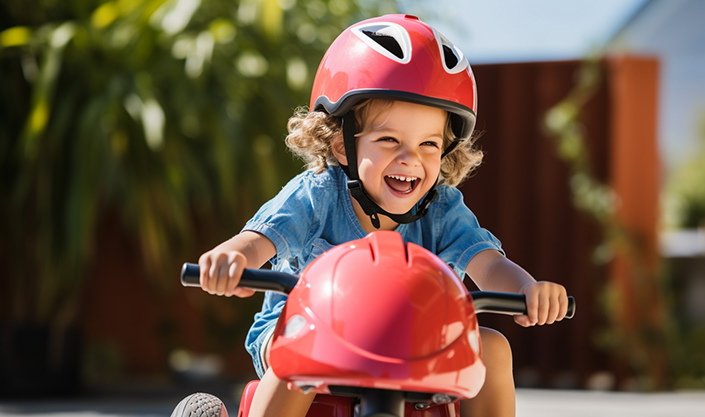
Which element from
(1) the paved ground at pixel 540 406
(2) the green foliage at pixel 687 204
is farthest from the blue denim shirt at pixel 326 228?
(2) the green foliage at pixel 687 204

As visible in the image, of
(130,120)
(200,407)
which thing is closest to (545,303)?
(200,407)

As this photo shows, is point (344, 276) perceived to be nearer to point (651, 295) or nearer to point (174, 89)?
point (174, 89)

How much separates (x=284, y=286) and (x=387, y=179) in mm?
523

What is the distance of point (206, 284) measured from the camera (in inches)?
46.8

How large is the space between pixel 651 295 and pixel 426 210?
173 inches

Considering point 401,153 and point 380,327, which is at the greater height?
point 401,153

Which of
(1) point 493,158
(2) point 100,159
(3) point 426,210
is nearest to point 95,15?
(2) point 100,159

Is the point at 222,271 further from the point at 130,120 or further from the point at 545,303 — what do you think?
the point at 130,120

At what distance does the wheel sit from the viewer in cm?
159

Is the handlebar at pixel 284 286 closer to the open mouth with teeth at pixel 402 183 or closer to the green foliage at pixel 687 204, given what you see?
the open mouth with teeth at pixel 402 183

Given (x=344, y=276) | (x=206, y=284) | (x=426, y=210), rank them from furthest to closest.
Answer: (x=426, y=210) < (x=206, y=284) < (x=344, y=276)

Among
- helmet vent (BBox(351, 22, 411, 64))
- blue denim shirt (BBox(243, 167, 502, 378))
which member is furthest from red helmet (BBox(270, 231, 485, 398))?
helmet vent (BBox(351, 22, 411, 64))

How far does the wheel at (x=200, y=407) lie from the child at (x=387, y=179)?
0.44 ft

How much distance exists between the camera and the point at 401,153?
5.10 feet
